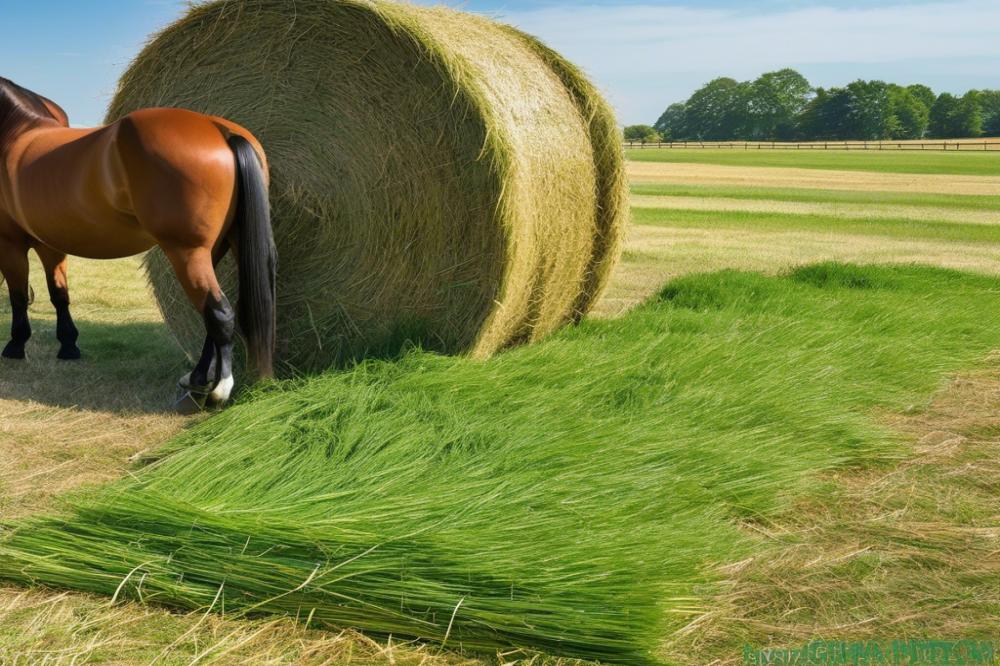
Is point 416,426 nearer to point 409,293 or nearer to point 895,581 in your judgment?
point 409,293

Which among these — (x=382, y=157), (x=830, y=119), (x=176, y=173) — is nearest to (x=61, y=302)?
(x=176, y=173)

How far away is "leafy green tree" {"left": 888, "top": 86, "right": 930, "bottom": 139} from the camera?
9394cm

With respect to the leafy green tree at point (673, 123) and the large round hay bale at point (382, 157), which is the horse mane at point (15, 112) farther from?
the leafy green tree at point (673, 123)

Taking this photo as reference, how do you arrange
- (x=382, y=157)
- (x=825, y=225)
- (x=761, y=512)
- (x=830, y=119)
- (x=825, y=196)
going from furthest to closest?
(x=830, y=119) < (x=825, y=196) < (x=825, y=225) < (x=382, y=157) < (x=761, y=512)

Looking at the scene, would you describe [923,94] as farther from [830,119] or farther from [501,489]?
[501,489]

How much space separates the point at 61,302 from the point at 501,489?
3.89 meters

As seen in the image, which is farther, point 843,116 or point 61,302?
point 843,116

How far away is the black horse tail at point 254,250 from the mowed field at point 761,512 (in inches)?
23.8

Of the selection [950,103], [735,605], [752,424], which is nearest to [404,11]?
[752,424]

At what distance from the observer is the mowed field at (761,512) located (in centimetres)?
256

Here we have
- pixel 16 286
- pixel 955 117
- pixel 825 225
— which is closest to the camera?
pixel 16 286

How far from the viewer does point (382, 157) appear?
5.14 m

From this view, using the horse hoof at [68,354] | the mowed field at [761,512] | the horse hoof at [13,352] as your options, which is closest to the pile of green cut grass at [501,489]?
the mowed field at [761,512]

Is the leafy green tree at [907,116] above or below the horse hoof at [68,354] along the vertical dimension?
above
